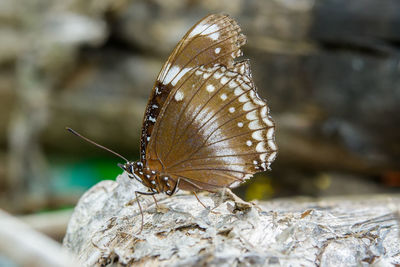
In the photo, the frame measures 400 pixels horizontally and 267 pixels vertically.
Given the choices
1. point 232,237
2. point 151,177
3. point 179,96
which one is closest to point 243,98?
point 179,96

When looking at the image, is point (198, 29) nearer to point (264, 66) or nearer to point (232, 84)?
point (232, 84)

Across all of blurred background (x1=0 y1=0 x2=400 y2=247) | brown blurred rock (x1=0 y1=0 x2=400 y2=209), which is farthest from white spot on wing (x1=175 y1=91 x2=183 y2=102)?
brown blurred rock (x1=0 y1=0 x2=400 y2=209)

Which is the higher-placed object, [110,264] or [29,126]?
[29,126]

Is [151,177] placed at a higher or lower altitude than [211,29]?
lower

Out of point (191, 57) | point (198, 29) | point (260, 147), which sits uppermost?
point (198, 29)

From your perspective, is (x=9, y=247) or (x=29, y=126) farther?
(x=29, y=126)

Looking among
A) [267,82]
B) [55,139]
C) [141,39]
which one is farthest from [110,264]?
[55,139]

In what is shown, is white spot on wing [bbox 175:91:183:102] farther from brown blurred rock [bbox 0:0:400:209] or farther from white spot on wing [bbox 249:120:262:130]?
brown blurred rock [bbox 0:0:400:209]

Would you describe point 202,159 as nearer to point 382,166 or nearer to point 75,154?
point 382,166
